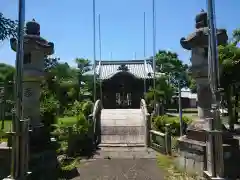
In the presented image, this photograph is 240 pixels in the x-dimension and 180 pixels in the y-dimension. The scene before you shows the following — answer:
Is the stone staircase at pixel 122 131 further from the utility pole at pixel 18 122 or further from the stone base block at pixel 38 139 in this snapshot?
the utility pole at pixel 18 122

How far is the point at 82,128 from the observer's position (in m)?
13.2

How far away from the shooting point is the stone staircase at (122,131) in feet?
47.9

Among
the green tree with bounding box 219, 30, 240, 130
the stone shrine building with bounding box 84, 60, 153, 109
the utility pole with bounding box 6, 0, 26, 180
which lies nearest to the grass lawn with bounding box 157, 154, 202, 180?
the utility pole with bounding box 6, 0, 26, 180

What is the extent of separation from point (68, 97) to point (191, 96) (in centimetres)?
4251

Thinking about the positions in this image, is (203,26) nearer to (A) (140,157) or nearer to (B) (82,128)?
(A) (140,157)

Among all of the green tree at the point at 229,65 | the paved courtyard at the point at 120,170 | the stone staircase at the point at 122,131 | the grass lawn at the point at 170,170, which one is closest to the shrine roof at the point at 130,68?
the stone staircase at the point at 122,131

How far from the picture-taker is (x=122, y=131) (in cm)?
1602

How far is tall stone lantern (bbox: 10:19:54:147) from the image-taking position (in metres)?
9.45

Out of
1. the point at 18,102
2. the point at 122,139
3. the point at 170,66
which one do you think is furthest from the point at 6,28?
the point at 170,66

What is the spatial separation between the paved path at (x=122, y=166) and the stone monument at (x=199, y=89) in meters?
1.18

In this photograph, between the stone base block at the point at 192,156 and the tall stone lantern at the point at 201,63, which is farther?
the tall stone lantern at the point at 201,63

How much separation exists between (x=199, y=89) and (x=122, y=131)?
313 inches

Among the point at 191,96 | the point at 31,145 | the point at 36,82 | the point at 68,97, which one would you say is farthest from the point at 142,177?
the point at 191,96

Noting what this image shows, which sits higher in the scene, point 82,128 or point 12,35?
point 12,35
